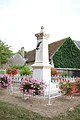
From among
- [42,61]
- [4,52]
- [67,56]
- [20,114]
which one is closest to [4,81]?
[42,61]

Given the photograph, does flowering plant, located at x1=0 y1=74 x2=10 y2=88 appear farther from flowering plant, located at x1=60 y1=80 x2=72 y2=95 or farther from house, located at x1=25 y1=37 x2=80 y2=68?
house, located at x1=25 y1=37 x2=80 y2=68

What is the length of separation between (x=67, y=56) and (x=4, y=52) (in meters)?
14.4

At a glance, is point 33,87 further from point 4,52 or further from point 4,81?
point 4,52

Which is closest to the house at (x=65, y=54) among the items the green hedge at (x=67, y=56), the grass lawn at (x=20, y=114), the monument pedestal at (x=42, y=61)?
the green hedge at (x=67, y=56)

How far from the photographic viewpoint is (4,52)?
137ft

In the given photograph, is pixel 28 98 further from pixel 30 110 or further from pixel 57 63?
pixel 57 63

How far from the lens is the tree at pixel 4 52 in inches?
1631

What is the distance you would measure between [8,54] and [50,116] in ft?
122

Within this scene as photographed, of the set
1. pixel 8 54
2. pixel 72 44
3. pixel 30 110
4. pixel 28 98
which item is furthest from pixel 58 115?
pixel 8 54

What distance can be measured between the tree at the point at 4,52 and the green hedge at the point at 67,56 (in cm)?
1376

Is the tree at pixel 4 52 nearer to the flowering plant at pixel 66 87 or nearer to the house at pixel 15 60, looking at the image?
the house at pixel 15 60

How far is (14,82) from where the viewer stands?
40.4ft

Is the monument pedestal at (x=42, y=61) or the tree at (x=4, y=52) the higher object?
the tree at (x=4, y=52)

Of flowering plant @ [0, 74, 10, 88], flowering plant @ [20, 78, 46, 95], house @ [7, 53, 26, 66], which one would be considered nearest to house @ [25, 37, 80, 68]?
house @ [7, 53, 26, 66]
